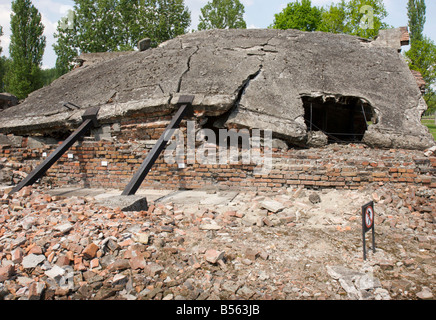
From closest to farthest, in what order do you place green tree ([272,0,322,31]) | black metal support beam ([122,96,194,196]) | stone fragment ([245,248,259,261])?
1. stone fragment ([245,248,259,261])
2. black metal support beam ([122,96,194,196])
3. green tree ([272,0,322,31])

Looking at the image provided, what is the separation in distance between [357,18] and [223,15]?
14.7 m

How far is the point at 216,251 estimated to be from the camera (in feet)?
9.03

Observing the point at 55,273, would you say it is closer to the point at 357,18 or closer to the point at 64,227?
the point at 64,227

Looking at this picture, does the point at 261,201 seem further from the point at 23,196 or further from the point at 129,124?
the point at 23,196

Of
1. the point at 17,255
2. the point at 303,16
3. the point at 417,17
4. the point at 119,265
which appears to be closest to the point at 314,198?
the point at 119,265

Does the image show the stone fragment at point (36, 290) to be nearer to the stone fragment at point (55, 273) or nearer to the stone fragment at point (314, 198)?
the stone fragment at point (55, 273)

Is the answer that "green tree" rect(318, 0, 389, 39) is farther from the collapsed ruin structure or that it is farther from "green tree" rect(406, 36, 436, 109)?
the collapsed ruin structure

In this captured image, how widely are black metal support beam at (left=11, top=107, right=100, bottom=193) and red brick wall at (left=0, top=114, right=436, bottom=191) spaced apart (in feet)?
1.31

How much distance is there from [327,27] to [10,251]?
24.5 m

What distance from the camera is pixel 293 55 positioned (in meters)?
6.47

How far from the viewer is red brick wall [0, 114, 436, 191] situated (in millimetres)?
4410

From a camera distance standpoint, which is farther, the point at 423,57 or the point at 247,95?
the point at 423,57

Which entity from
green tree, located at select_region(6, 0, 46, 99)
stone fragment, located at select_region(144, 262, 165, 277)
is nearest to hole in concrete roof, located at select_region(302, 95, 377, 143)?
stone fragment, located at select_region(144, 262, 165, 277)

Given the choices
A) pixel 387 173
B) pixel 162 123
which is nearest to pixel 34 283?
pixel 162 123
